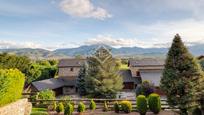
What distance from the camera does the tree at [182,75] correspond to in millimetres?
19766

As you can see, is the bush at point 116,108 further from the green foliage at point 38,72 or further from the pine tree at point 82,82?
the green foliage at point 38,72

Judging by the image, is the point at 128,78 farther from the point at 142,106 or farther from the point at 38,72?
the point at 142,106

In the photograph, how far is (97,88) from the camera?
3675 centimetres

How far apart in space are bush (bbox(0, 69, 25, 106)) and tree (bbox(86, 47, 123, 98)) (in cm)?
2261

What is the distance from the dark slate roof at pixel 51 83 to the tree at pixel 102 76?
776cm

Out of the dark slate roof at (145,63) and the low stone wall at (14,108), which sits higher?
the dark slate roof at (145,63)

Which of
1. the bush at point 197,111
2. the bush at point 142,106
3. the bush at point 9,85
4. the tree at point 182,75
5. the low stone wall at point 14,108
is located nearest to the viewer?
the low stone wall at point 14,108

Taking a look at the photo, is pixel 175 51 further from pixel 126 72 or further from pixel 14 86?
pixel 126 72

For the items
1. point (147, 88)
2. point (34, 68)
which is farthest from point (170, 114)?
point (34, 68)

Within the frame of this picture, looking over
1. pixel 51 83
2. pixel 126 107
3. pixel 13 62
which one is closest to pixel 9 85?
pixel 126 107

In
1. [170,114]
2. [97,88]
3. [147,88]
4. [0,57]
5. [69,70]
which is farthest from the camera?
[69,70]

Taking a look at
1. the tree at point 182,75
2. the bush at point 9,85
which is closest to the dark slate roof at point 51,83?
the tree at point 182,75

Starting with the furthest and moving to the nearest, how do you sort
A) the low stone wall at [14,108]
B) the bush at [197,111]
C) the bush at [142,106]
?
the bush at [142,106]
the bush at [197,111]
the low stone wall at [14,108]

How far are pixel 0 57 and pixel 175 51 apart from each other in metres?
29.8
